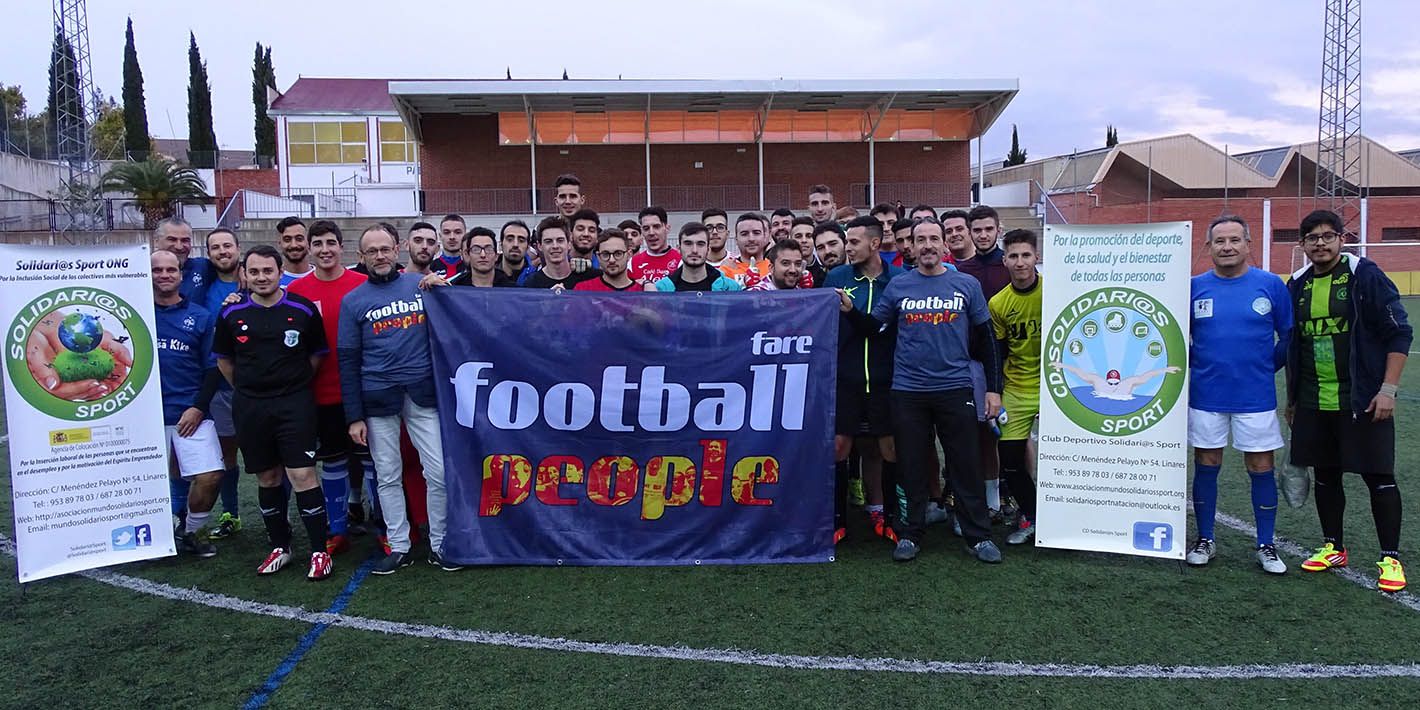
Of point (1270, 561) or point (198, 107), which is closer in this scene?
point (1270, 561)

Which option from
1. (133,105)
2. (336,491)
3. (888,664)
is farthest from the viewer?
(133,105)

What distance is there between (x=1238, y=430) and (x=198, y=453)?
5.73 m

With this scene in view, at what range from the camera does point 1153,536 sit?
4.87 meters

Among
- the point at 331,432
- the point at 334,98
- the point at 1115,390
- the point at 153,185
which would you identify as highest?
the point at 334,98

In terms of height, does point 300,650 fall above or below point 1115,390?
below

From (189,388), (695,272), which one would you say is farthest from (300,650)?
(695,272)

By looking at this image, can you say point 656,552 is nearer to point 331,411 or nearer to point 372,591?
point 372,591

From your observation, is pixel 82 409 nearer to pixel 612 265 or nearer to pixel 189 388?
pixel 189 388

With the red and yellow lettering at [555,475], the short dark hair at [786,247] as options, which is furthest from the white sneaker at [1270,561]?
the red and yellow lettering at [555,475]

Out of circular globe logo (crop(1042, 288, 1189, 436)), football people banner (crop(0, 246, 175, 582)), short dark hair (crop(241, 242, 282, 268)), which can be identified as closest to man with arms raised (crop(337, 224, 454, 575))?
short dark hair (crop(241, 242, 282, 268))

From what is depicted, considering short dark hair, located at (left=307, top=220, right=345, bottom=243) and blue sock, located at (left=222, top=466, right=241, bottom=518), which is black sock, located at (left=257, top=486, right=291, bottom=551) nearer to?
blue sock, located at (left=222, top=466, right=241, bottom=518)

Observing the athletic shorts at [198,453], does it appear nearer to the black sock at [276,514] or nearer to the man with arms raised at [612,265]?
the black sock at [276,514]

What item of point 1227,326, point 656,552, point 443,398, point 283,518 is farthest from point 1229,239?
point 283,518

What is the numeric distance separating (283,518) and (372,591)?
2.63 feet
